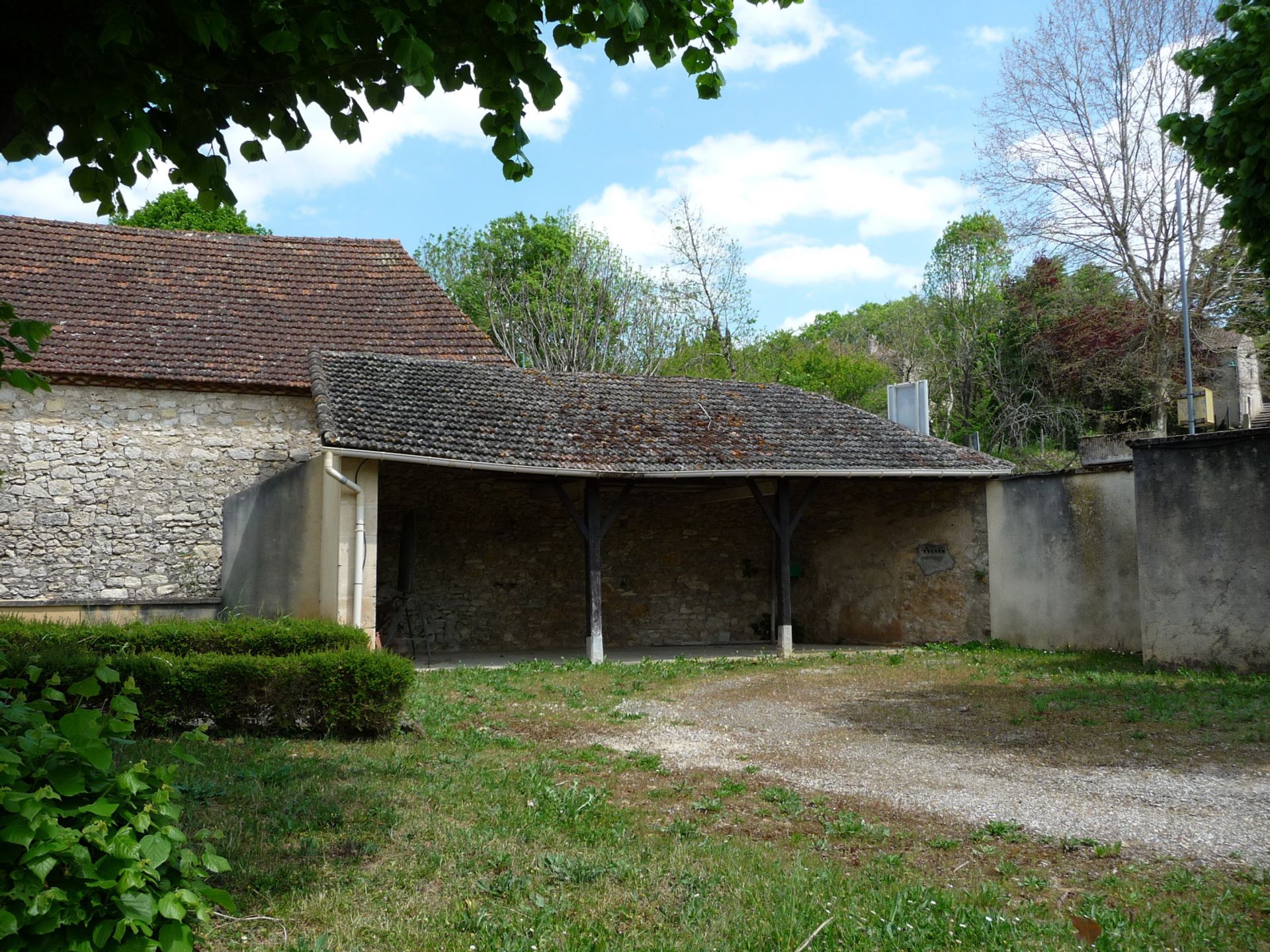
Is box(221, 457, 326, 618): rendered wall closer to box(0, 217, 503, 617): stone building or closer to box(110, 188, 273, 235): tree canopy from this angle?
box(0, 217, 503, 617): stone building

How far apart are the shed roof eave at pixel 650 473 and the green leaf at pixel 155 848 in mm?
7375

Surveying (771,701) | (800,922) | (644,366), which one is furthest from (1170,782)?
(644,366)

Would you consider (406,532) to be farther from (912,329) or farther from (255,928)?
(912,329)

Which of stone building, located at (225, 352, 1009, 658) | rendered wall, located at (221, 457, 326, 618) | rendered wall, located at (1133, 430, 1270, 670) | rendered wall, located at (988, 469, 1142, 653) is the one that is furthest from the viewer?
rendered wall, located at (988, 469, 1142, 653)

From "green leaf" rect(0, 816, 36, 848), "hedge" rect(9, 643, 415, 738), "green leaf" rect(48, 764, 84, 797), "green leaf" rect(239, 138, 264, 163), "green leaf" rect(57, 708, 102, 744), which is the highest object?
"green leaf" rect(239, 138, 264, 163)

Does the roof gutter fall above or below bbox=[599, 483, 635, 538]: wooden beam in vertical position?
above

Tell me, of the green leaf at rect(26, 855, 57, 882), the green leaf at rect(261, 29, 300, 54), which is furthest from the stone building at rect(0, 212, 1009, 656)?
the green leaf at rect(26, 855, 57, 882)

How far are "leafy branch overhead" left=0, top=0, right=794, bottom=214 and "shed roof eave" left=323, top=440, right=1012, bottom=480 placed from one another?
6.10 metres

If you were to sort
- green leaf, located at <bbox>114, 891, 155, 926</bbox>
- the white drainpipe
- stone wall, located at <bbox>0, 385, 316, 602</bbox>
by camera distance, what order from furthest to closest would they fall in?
stone wall, located at <bbox>0, 385, 316, 602</bbox>, the white drainpipe, green leaf, located at <bbox>114, 891, 155, 926</bbox>

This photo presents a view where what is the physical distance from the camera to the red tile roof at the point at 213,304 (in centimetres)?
1242

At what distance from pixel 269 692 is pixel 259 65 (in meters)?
4.04

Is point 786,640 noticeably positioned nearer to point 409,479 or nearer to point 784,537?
point 784,537

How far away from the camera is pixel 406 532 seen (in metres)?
12.8

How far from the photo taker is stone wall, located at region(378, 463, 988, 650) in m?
12.9
